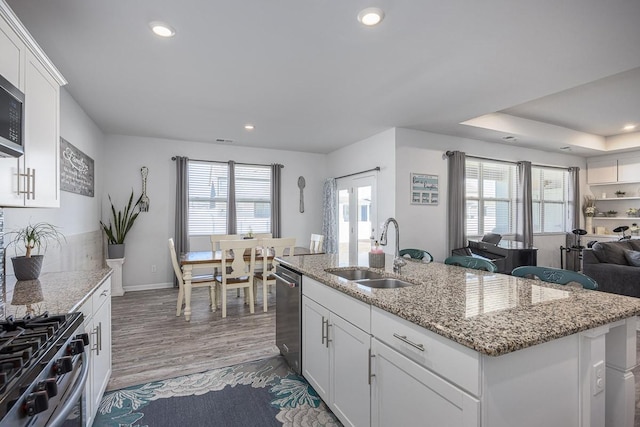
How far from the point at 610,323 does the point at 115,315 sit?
475 centimetres

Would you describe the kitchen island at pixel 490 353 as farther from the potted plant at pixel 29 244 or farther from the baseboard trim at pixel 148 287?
the baseboard trim at pixel 148 287

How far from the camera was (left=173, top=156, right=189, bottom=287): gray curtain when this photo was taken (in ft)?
18.1

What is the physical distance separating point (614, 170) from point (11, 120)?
949 cm

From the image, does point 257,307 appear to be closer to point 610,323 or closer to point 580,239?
point 610,323

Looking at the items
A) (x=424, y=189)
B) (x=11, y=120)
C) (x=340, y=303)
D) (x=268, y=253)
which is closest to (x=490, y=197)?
(x=424, y=189)

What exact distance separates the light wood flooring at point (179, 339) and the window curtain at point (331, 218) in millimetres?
2260

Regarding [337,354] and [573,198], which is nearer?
[337,354]

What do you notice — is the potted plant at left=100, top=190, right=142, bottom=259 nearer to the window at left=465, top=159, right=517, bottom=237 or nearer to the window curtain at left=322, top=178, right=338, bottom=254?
the window curtain at left=322, top=178, right=338, bottom=254

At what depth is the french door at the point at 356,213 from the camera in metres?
5.54

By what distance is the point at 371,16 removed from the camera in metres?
2.13

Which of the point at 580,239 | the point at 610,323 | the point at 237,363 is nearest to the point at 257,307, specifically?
the point at 237,363

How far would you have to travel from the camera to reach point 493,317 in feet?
4.05

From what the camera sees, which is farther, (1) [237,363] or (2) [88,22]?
(1) [237,363]

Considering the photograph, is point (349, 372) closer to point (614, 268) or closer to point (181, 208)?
point (614, 268)
